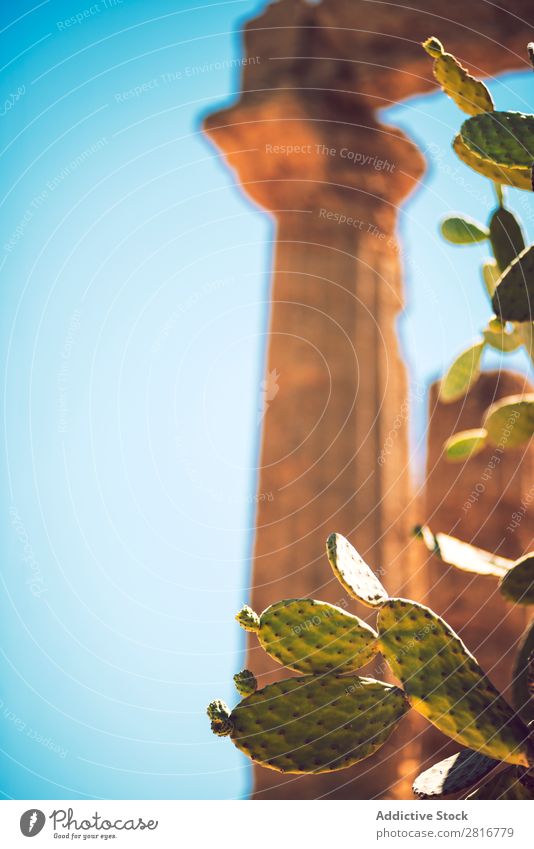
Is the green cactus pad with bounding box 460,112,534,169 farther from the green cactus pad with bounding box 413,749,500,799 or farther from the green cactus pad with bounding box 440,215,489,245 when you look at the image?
the green cactus pad with bounding box 413,749,500,799

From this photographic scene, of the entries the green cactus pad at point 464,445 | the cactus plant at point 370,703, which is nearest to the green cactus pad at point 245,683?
the cactus plant at point 370,703

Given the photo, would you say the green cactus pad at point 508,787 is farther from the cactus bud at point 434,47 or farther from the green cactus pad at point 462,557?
the cactus bud at point 434,47

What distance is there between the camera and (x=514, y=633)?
15.8 feet

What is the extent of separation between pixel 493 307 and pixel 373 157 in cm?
425

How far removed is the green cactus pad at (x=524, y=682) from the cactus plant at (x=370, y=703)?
0.09 meters

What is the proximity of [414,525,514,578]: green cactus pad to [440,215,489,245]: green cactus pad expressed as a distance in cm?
68

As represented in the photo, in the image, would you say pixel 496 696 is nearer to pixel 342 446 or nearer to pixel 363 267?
pixel 342 446

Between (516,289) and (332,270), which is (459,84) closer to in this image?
(516,289)

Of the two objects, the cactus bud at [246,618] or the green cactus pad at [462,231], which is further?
the green cactus pad at [462,231]

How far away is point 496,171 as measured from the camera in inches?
50.4

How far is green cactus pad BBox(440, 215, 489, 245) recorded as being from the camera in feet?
5.90

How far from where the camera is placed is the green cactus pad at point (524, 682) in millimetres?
1151

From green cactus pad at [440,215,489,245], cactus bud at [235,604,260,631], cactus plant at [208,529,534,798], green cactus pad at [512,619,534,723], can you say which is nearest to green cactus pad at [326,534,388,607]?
cactus plant at [208,529,534,798]
